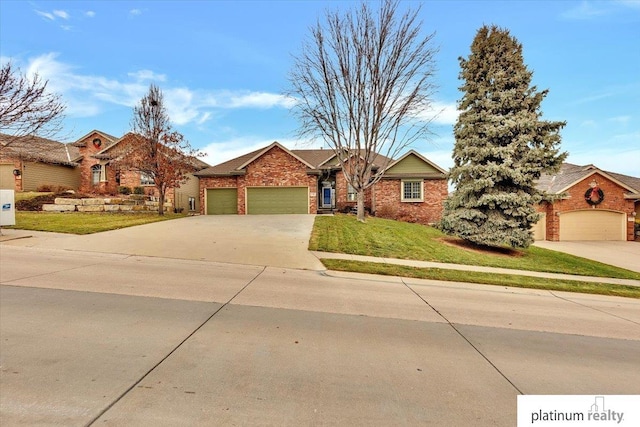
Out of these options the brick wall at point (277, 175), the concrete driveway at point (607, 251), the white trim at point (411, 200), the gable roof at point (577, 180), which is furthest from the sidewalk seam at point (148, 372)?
the gable roof at point (577, 180)

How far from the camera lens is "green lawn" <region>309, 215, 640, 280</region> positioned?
1127 cm

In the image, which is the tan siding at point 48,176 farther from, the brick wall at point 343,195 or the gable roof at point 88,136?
the brick wall at point 343,195

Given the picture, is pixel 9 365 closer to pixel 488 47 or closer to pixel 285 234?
pixel 285 234

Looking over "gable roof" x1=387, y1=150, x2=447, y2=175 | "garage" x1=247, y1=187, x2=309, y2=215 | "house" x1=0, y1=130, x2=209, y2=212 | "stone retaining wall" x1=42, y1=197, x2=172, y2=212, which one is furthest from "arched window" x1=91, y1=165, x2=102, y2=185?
"gable roof" x1=387, y1=150, x2=447, y2=175

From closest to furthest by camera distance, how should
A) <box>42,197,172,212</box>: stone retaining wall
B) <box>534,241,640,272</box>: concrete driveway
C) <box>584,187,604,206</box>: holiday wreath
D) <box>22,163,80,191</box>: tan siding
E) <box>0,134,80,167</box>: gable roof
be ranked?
1. <box>0,134,80,167</box>: gable roof
2. <box>534,241,640,272</box>: concrete driveway
3. <box>42,197,172,212</box>: stone retaining wall
4. <box>584,187,604,206</box>: holiday wreath
5. <box>22,163,80,191</box>: tan siding

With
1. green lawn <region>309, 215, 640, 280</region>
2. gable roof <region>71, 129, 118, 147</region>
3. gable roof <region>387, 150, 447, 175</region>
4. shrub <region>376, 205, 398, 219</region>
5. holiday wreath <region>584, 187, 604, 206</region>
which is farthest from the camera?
gable roof <region>71, 129, 118, 147</region>

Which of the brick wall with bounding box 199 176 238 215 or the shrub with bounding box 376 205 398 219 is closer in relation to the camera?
the shrub with bounding box 376 205 398 219

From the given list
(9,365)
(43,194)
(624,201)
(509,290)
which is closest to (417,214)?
(624,201)

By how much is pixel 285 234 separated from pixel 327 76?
1061cm

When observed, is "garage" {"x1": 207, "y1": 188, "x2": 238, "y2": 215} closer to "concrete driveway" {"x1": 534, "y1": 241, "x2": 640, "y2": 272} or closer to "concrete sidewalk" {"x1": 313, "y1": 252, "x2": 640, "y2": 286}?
"concrete sidewalk" {"x1": 313, "y1": 252, "x2": 640, "y2": 286}

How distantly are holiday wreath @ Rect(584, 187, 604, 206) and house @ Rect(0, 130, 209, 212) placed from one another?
28251 millimetres

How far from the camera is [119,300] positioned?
5.16m

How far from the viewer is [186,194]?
1086 inches

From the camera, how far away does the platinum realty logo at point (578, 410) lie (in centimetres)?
265
